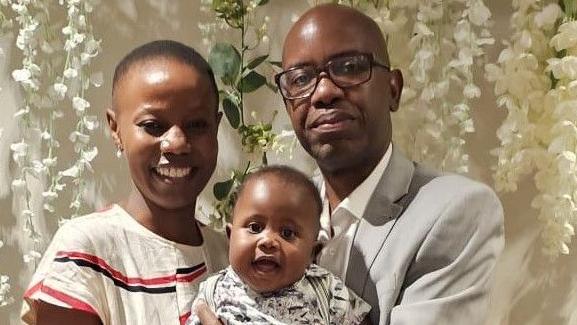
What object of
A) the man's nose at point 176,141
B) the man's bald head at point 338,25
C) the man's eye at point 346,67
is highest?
the man's bald head at point 338,25

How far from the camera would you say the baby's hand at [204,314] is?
130 cm

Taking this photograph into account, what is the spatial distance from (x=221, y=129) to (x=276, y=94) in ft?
0.59

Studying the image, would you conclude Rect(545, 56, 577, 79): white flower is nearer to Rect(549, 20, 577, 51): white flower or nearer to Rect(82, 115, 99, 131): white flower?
Rect(549, 20, 577, 51): white flower

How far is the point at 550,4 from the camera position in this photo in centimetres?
182

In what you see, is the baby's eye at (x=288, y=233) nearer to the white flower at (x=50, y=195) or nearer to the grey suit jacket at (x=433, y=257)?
the grey suit jacket at (x=433, y=257)

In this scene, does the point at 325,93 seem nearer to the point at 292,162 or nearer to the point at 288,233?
the point at 288,233

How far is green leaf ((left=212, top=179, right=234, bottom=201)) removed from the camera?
78.4 inches

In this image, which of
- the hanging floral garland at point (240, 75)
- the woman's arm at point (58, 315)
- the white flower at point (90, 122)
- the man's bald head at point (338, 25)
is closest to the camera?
the woman's arm at point (58, 315)

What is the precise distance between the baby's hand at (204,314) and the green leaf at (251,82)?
30.7 inches

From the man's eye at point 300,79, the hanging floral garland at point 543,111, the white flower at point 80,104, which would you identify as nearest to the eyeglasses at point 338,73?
the man's eye at point 300,79

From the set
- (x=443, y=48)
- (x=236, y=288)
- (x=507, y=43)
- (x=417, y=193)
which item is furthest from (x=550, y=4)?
(x=236, y=288)

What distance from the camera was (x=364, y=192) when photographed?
1.51 metres

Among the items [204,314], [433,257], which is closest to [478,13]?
[433,257]

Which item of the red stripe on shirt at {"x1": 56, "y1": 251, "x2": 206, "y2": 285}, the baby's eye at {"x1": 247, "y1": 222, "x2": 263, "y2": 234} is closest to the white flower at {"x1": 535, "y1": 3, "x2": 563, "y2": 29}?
the baby's eye at {"x1": 247, "y1": 222, "x2": 263, "y2": 234}
